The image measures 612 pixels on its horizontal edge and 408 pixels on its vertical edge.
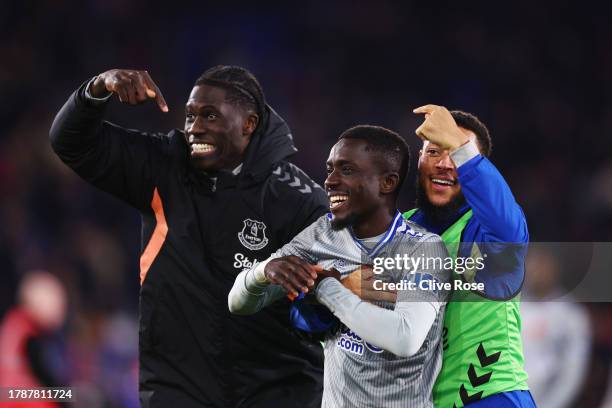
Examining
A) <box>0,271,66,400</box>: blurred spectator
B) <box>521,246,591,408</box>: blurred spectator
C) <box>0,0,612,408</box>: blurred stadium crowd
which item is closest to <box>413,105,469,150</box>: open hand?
<box>0,271,66,400</box>: blurred spectator

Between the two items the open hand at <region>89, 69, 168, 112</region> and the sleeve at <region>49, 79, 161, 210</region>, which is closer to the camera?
the open hand at <region>89, 69, 168, 112</region>

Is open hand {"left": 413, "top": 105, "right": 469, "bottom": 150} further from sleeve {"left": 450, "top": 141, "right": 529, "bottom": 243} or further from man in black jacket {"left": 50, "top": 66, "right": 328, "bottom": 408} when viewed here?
man in black jacket {"left": 50, "top": 66, "right": 328, "bottom": 408}

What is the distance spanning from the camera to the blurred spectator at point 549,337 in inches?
261

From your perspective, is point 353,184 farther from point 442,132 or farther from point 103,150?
point 103,150

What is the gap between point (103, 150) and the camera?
139 inches

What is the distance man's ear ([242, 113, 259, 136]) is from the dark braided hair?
0.02m

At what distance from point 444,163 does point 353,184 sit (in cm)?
37

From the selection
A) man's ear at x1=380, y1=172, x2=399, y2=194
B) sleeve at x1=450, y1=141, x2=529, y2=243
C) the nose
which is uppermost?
the nose

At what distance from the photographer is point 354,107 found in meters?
10.2

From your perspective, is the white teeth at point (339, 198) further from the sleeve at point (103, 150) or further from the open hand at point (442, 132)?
the sleeve at point (103, 150)

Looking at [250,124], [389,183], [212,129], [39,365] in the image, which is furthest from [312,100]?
[389,183]

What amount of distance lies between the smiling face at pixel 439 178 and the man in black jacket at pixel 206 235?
469mm

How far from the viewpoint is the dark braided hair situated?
360 cm

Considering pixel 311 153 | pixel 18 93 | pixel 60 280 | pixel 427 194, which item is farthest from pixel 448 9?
pixel 427 194
